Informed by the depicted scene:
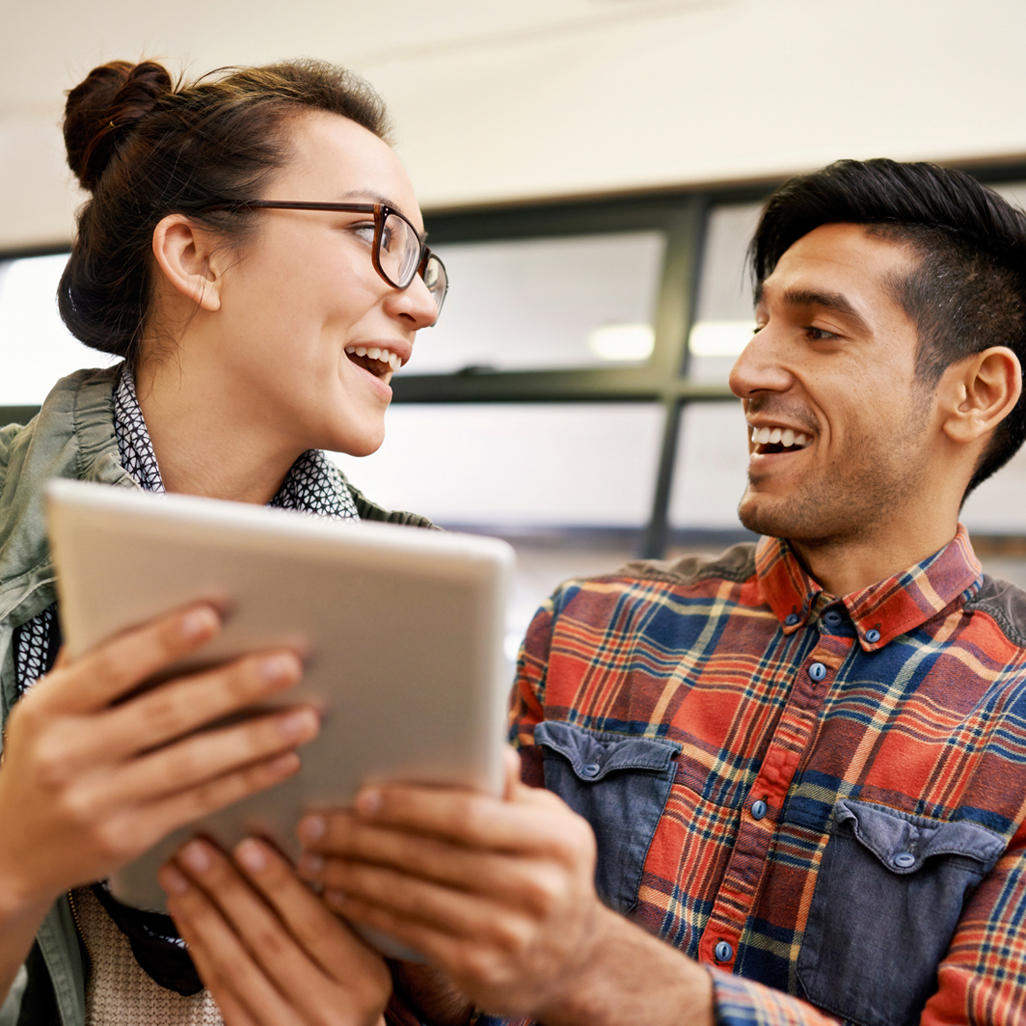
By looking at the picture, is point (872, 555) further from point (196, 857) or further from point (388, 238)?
point (196, 857)

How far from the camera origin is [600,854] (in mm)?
1191

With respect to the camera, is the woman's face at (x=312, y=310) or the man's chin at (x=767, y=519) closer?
the woman's face at (x=312, y=310)

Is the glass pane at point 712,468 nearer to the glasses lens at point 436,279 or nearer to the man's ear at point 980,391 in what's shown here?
the man's ear at point 980,391

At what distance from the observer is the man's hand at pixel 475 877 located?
22.8 inches

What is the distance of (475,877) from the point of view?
1.91 feet

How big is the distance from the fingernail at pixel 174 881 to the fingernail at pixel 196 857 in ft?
0.05

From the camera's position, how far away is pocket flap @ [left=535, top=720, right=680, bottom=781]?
4.00 ft

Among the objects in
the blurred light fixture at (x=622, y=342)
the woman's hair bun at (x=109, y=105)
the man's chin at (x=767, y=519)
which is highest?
the woman's hair bun at (x=109, y=105)

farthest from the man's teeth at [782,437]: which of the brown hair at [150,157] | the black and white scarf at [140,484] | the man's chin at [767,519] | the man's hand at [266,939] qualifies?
the man's hand at [266,939]

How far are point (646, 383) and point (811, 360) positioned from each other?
1.63m

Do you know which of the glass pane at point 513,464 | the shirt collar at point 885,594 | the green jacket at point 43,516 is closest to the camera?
the green jacket at point 43,516

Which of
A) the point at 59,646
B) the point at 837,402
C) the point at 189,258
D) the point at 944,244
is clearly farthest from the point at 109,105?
the point at 944,244

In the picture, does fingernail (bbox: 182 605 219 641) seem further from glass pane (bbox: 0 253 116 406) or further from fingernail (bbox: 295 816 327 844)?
glass pane (bbox: 0 253 116 406)

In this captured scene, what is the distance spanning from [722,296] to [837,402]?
188 cm
